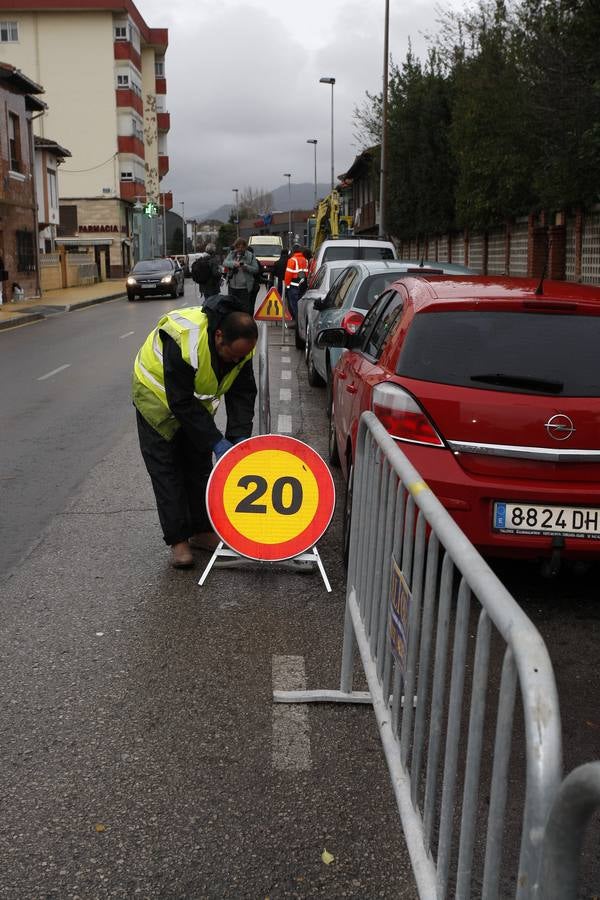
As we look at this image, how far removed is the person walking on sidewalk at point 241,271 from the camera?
20.0 m

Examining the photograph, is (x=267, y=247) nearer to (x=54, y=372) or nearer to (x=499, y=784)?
(x=54, y=372)

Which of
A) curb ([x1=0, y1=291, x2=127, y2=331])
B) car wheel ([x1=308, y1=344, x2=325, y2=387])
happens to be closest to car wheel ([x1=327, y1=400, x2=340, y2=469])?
car wheel ([x1=308, y1=344, x2=325, y2=387])

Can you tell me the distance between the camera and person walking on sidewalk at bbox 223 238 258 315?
1997 centimetres

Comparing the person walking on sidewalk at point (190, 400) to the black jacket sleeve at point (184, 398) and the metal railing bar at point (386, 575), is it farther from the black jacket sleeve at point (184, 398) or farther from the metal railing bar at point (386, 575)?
the metal railing bar at point (386, 575)

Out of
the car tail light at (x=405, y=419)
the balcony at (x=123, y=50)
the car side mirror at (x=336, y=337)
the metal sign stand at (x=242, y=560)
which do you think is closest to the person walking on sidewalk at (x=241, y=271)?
the car side mirror at (x=336, y=337)

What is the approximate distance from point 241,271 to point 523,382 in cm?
1547

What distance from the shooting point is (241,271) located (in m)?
20.0

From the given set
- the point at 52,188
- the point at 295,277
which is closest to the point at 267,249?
the point at 52,188

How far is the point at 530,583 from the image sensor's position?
228 inches

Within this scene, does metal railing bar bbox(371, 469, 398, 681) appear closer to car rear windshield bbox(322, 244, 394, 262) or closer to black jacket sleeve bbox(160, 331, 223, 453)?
black jacket sleeve bbox(160, 331, 223, 453)

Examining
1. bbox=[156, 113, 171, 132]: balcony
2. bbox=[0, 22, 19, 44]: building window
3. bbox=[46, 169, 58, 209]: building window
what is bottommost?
bbox=[46, 169, 58, 209]: building window

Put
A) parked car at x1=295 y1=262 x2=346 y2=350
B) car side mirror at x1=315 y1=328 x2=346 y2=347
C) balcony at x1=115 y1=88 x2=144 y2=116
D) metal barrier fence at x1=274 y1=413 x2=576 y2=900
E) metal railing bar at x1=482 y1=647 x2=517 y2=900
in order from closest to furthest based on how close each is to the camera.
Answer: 1. metal barrier fence at x1=274 y1=413 x2=576 y2=900
2. metal railing bar at x1=482 y1=647 x2=517 y2=900
3. car side mirror at x1=315 y1=328 x2=346 y2=347
4. parked car at x1=295 y1=262 x2=346 y2=350
5. balcony at x1=115 y1=88 x2=144 y2=116

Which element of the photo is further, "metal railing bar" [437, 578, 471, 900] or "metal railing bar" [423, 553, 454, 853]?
"metal railing bar" [423, 553, 454, 853]

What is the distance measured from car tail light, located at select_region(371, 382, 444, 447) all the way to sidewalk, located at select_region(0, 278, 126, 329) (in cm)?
2392
